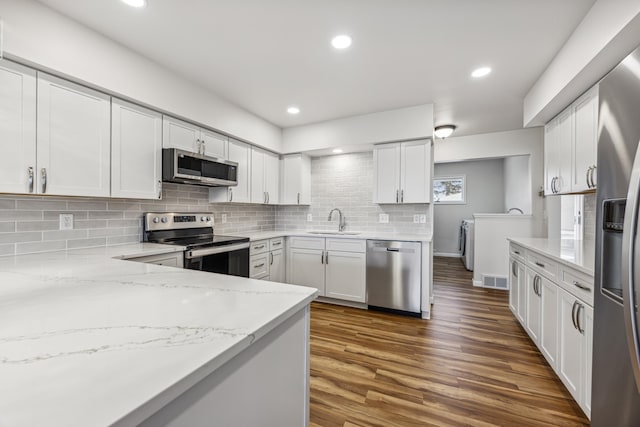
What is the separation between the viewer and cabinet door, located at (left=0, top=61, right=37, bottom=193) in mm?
1608

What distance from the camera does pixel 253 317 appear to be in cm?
77

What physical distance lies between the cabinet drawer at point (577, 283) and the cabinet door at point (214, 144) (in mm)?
3157

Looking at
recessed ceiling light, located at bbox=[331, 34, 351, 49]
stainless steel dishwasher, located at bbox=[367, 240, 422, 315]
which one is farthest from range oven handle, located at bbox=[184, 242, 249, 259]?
recessed ceiling light, located at bbox=[331, 34, 351, 49]

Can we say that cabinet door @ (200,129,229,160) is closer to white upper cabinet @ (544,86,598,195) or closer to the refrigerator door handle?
the refrigerator door handle

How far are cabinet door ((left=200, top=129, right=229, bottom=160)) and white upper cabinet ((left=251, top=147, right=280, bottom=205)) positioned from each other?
0.52m

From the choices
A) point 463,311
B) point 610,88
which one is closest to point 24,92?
point 610,88

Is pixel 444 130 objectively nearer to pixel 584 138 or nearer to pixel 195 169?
pixel 584 138

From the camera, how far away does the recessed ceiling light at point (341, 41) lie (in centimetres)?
203

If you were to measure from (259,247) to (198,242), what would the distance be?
0.87m

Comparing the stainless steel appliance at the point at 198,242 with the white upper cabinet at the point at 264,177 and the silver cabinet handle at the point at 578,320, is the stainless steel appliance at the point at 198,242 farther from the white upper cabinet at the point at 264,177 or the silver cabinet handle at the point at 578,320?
the silver cabinet handle at the point at 578,320

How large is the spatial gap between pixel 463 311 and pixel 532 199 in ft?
7.15

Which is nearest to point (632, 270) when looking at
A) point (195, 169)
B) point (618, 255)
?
point (618, 255)

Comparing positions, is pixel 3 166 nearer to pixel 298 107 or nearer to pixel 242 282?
pixel 242 282

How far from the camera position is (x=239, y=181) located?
3.43m
